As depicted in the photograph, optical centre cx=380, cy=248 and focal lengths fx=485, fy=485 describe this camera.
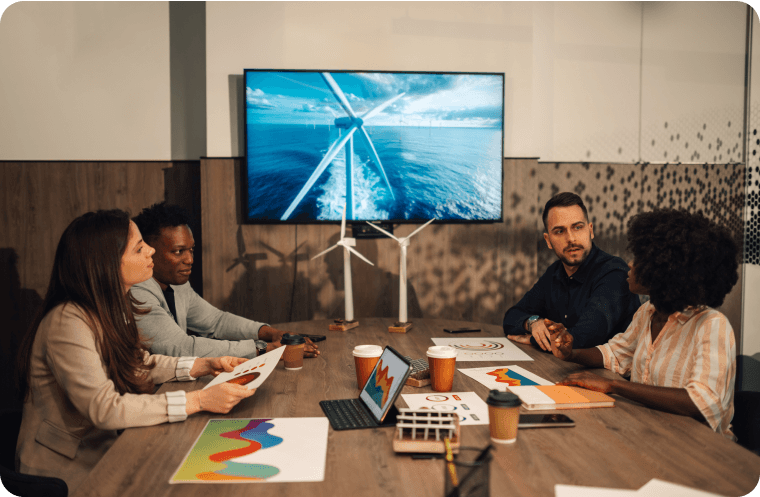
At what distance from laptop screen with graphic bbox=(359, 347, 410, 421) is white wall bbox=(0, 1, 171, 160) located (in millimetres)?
2674

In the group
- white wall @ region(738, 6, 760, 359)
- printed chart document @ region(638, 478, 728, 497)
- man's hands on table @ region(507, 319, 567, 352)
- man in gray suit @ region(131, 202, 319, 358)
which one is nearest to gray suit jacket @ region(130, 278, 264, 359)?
man in gray suit @ region(131, 202, 319, 358)

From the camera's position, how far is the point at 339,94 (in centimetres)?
327

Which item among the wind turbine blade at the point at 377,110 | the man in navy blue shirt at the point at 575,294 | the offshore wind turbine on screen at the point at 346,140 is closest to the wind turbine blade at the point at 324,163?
the offshore wind turbine on screen at the point at 346,140

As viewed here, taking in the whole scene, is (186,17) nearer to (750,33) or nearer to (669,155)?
(669,155)

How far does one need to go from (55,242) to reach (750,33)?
5.24 meters

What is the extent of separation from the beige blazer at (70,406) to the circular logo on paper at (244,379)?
0.69 feet

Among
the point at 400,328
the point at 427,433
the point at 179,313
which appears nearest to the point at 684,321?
the point at 427,433

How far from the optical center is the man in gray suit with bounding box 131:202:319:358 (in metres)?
1.95

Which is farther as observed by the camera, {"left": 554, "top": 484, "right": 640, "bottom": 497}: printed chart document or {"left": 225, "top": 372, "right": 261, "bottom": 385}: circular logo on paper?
{"left": 225, "top": 372, "right": 261, "bottom": 385}: circular logo on paper

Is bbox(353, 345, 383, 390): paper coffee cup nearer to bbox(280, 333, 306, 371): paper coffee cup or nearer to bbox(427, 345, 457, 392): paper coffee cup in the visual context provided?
bbox(427, 345, 457, 392): paper coffee cup

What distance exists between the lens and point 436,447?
1066 mm

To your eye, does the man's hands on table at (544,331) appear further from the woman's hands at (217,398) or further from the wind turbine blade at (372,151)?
the wind turbine blade at (372,151)

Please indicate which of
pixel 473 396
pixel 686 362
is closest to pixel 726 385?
pixel 686 362

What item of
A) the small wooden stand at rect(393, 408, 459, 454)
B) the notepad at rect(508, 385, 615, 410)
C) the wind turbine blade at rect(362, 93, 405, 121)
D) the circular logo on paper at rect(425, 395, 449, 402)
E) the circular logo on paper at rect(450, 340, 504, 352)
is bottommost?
the circular logo on paper at rect(450, 340, 504, 352)
